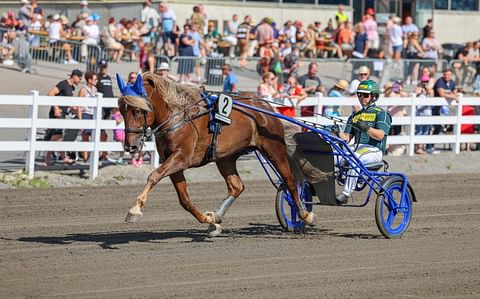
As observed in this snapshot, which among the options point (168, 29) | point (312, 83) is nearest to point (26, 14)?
point (168, 29)

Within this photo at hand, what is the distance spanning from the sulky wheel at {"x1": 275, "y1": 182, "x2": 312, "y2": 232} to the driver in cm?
55

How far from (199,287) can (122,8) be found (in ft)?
72.3

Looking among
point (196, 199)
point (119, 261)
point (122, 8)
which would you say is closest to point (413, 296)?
point (119, 261)

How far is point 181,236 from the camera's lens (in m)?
10.7

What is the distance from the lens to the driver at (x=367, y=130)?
10469 millimetres

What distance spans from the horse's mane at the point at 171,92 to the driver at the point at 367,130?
1686 millimetres

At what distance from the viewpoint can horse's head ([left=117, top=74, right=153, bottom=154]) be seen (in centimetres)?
952

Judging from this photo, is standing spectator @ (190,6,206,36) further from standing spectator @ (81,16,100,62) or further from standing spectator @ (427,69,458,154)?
standing spectator @ (427,69,458,154)

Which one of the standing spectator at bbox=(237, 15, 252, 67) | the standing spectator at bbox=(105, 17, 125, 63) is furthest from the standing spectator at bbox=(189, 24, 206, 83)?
A: the standing spectator at bbox=(105, 17, 125, 63)

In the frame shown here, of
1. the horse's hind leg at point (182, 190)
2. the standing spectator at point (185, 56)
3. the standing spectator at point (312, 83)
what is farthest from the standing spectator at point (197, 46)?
the horse's hind leg at point (182, 190)

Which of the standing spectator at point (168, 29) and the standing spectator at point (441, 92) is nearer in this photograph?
the standing spectator at point (441, 92)

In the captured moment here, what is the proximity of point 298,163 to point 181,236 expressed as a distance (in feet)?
4.74

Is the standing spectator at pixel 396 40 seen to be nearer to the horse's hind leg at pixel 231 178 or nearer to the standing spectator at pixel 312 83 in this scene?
the standing spectator at pixel 312 83

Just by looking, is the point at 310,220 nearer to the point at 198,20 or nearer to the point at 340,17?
the point at 198,20
